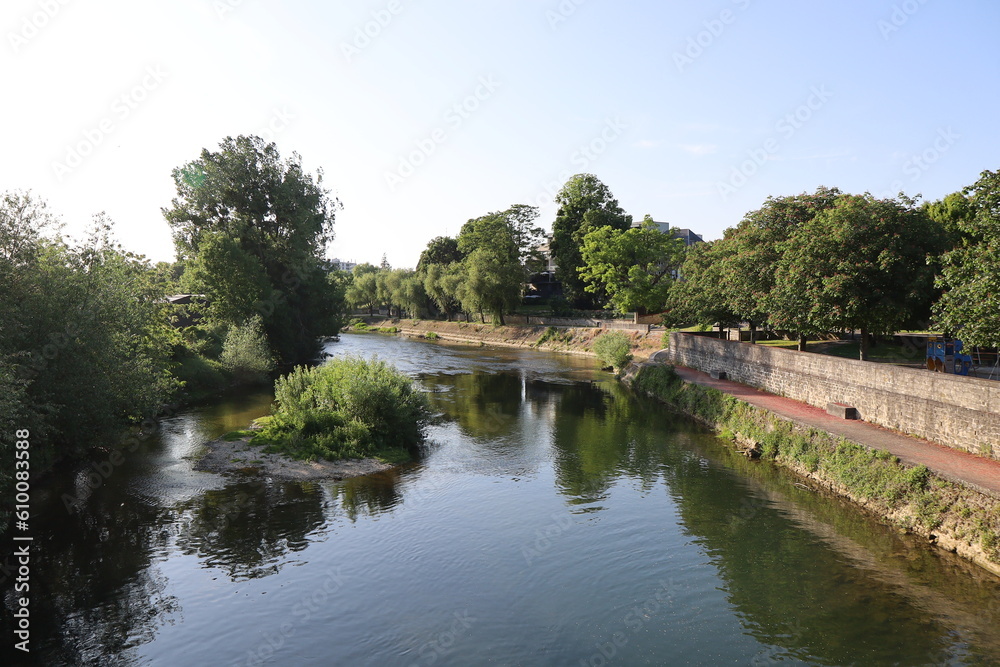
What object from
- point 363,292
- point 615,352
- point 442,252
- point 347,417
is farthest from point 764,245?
point 363,292

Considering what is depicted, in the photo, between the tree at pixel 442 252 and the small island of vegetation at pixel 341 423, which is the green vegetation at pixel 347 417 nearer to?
the small island of vegetation at pixel 341 423

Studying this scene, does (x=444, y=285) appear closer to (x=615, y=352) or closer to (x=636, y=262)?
(x=636, y=262)

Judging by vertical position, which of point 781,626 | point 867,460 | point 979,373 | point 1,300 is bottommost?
point 781,626

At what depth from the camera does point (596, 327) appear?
2633 inches

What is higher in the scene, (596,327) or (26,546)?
(596,327)

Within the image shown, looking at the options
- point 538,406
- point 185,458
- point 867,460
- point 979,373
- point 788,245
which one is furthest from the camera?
point 538,406

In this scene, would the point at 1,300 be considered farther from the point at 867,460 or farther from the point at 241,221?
the point at 241,221

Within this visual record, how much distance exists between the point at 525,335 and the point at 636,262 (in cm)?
1682

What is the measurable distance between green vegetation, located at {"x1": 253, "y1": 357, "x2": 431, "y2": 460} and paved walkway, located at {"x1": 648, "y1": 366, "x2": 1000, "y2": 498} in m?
16.2

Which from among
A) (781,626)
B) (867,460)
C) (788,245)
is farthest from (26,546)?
(788,245)

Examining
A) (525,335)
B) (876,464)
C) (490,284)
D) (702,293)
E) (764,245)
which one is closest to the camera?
(876,464)

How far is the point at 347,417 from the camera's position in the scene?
25344 millimetres

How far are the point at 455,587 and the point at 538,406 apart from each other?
22037mm

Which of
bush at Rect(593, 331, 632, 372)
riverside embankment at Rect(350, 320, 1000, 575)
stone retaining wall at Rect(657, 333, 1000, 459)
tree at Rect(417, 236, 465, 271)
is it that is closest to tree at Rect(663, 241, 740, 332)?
bush at Rect(593, 331, 632, 372)
